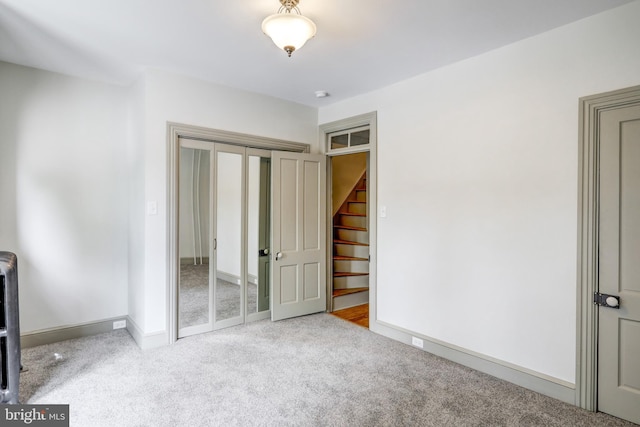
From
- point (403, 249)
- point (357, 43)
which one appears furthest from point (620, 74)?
point (403, 249)

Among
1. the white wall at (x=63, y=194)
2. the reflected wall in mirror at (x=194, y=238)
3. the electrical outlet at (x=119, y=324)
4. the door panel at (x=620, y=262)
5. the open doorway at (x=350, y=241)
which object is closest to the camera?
the door panel at (x=620, y=262)

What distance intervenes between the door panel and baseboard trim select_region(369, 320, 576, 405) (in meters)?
Result: 0.23

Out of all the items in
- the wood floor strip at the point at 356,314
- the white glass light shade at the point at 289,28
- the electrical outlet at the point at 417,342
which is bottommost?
the wood floor strip at the point at 356,314

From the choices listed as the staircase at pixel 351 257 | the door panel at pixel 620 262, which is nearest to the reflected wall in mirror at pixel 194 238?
the staircase at pixel 351 257

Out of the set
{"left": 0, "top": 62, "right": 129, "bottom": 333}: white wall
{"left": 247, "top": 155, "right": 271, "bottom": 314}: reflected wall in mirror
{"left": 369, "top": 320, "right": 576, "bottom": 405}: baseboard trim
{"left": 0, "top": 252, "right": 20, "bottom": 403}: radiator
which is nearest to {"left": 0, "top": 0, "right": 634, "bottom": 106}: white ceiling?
{"left": 0, "top": 62, "right": 129, "bottom": 333}: white wall

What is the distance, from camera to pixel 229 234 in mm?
3992

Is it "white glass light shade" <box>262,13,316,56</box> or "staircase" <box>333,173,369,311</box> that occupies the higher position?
"white glass light shade" <box>262,13,316,56</box>

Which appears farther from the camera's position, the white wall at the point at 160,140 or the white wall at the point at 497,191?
the white wall at the point at 160,140

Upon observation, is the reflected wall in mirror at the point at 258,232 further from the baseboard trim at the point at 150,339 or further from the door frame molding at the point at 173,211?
the baseboard trim at the point at 150,339

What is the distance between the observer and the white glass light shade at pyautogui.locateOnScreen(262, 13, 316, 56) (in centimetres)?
209

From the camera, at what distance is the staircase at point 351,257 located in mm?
5016

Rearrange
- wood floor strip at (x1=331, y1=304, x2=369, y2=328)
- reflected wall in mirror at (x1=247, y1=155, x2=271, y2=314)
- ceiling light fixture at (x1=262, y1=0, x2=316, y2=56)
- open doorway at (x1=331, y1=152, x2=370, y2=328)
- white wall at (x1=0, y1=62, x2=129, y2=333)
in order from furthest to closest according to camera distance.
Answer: open doorway at (x1=331, y1=152, x2=370, y2=328), wood floor strip at (x1=331, y1=304, x2=369, y2=328), reflected wall in mirror at (x1=247, y1=155, x2=271, y2=314), white wall at (x1=0, y1=62, x2=129, y2=333), ceiling light fixture at (x1=262, y1=0, x2=316, y2=56)

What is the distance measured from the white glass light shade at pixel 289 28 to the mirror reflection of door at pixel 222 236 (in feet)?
6.21

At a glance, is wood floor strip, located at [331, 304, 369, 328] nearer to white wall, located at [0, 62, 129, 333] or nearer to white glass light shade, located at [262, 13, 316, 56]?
white wall, located at [0, 62, 129, 333]
